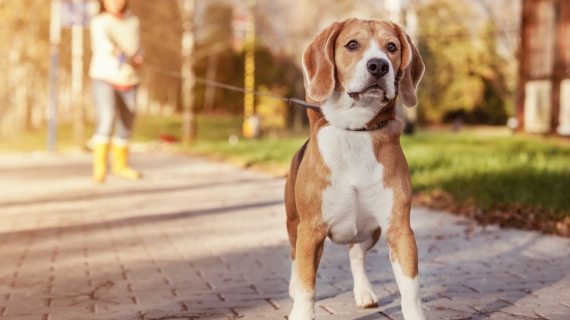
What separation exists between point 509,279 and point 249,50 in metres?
25.4

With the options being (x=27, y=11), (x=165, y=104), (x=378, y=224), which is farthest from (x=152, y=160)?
(x=165, y=104)

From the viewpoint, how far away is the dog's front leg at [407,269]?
125 inches

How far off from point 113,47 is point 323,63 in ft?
22.8

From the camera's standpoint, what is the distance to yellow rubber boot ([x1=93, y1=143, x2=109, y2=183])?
10.3m

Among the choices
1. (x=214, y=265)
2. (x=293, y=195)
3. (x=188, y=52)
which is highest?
(x=188, y=52)

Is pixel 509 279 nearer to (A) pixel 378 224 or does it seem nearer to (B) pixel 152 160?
(A) pixel 378 224

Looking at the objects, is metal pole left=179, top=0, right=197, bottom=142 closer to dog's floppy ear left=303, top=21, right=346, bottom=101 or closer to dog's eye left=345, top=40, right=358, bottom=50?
dog's floppy ear left=303, top=21, right=346, bottom=101

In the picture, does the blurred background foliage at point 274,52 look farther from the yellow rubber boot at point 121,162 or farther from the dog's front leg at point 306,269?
the dog's front leg at point 306,269

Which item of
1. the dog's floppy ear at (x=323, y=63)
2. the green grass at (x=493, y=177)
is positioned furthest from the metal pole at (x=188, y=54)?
the dog's floppy ear at (x=323, y=63)

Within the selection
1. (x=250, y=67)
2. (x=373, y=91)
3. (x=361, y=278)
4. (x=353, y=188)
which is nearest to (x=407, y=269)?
(x=353, y=188)

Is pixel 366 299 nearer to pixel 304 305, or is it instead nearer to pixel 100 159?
pixel 304 305

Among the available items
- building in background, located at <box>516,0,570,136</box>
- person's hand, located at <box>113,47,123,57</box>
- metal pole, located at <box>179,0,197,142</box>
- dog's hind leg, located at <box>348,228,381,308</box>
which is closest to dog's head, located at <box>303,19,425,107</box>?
dog's hind leg, located at <box>348,228,381,308</box>

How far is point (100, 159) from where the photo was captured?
34.6 feet

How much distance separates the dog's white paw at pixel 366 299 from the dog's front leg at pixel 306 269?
0.67m
